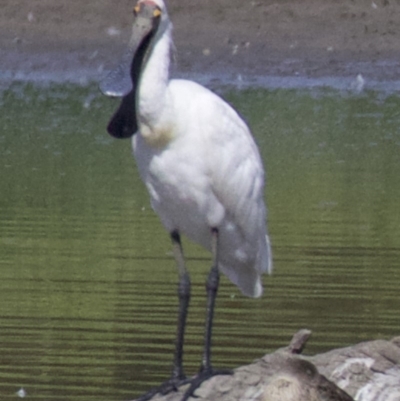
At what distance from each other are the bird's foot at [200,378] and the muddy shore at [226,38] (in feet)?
52.8

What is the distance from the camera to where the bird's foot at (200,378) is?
9.01 metres

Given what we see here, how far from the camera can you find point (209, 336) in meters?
9.52

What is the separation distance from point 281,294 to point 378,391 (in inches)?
134

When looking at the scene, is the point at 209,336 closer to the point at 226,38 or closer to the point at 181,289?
the point at 181,289

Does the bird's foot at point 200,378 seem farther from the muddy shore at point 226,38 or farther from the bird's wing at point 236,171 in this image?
the muddy shore at point 226,38

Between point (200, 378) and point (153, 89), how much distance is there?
139 centimetres

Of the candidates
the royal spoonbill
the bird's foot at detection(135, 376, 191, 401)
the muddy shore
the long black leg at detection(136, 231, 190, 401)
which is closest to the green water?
the long black leg at detection(136, 231, 190, 401)

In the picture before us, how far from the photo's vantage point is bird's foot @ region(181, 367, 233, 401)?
29.6 ft

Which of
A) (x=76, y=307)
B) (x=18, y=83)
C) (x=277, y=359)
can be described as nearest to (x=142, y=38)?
(x=277, y=359)

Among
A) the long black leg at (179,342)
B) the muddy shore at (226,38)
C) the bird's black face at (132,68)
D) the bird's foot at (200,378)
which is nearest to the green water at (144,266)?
the long black leg at (179,342)

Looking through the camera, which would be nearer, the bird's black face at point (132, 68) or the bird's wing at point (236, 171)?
the bird's black face at point (132, 68)

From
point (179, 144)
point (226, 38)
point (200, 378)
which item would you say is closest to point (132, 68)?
point (179, 144)

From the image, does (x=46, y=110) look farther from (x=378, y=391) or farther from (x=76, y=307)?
(x=378, y=391)

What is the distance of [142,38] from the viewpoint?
931 centimetres
